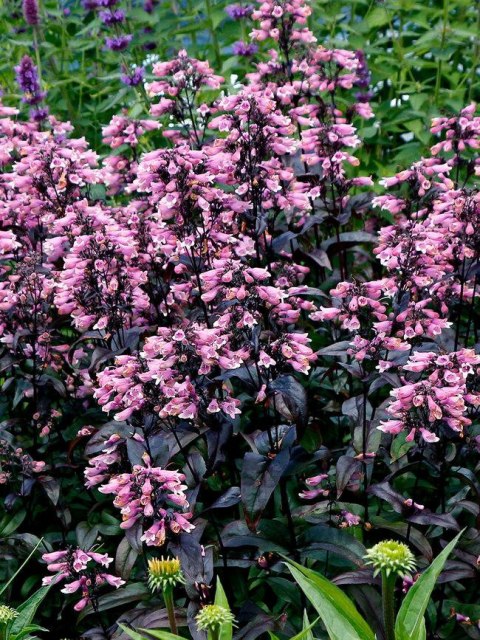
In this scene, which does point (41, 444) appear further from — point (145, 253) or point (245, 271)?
point (245, 271)

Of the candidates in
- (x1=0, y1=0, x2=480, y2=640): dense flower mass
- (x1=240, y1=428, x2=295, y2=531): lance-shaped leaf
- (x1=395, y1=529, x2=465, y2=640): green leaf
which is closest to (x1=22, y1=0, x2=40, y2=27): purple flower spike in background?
(x1=0, y1=0, x2=480, y2=640): dense flower mass

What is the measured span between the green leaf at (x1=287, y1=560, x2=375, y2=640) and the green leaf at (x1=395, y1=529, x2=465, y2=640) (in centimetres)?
9

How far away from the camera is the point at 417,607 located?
2.55 m

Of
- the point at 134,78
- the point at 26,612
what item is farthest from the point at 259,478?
the point at 134,78

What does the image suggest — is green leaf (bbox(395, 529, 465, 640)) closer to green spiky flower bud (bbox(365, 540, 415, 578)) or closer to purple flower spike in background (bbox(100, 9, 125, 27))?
green spiky flower bud (bbox(365, 540, 415, 578))

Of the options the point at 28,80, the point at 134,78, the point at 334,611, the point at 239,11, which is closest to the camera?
the point at 334,611

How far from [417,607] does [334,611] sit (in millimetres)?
230

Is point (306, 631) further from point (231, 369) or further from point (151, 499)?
point (231, 369)

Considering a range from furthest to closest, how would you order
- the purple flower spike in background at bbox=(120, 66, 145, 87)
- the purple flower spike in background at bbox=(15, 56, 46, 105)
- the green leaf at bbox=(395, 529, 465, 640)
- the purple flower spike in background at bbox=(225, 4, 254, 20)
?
the purple flower spike in background at bbox=(225, 4, 254, 20) → the purple flower spike in background at bbox=(120, 66, 145, 87) → the purple flower spike in background at bbox=(15, 56, 46, 105) → the green leaf at bbox=(395, 529, 465, 640)

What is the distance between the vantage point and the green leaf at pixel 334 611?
8.28 feet

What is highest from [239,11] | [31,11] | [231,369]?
[31,11]

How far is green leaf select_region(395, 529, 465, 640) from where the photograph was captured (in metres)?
2.51

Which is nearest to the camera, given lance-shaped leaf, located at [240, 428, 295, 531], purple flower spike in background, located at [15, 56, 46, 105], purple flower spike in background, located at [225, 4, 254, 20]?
lance-shaped leaf, located at [240, 428, 295, 531]

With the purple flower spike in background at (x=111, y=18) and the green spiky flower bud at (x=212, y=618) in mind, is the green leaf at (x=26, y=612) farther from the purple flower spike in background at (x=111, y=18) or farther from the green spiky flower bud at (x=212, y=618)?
the purple flower spike in background at (x=111, y=18)
